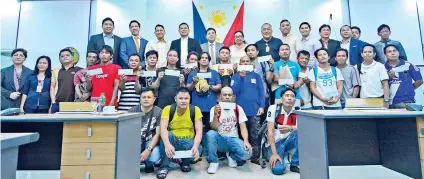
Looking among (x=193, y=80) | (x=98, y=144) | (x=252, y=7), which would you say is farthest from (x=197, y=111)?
(x=252, y=7)

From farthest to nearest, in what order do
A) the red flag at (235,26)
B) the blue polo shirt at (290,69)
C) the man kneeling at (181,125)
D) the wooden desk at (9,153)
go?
the red flag at (235,26)
the blue polo shirt at (290,69)
the man kneeling at (181,125)
the wooden desk at (9,153)

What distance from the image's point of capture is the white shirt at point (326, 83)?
2.96 m

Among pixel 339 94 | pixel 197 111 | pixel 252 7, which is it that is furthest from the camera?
pixel 252 7

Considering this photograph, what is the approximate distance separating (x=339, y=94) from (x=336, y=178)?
1131mm

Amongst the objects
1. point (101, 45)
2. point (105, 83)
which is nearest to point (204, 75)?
point (105, 83)

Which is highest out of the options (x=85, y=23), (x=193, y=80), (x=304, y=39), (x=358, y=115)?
(x=85, y=23)

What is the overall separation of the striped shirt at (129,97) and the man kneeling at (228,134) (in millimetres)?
976

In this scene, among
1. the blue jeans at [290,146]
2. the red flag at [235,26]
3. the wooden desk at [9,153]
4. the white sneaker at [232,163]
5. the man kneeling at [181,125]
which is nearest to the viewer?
the wooden desk at [9,153]

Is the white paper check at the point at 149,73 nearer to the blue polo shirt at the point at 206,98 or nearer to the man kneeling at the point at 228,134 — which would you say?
the blue polo shirt at the point at 206,98

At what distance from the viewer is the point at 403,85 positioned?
303 centimetres

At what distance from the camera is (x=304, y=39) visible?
12.7ft

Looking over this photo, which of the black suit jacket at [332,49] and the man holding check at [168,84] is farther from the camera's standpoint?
the black suit jacket at [332,49]

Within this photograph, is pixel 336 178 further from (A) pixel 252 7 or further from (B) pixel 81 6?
(B) pixel 81 6

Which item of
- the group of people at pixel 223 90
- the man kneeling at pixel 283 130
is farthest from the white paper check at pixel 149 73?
the man kneeling at pixel 283 130
